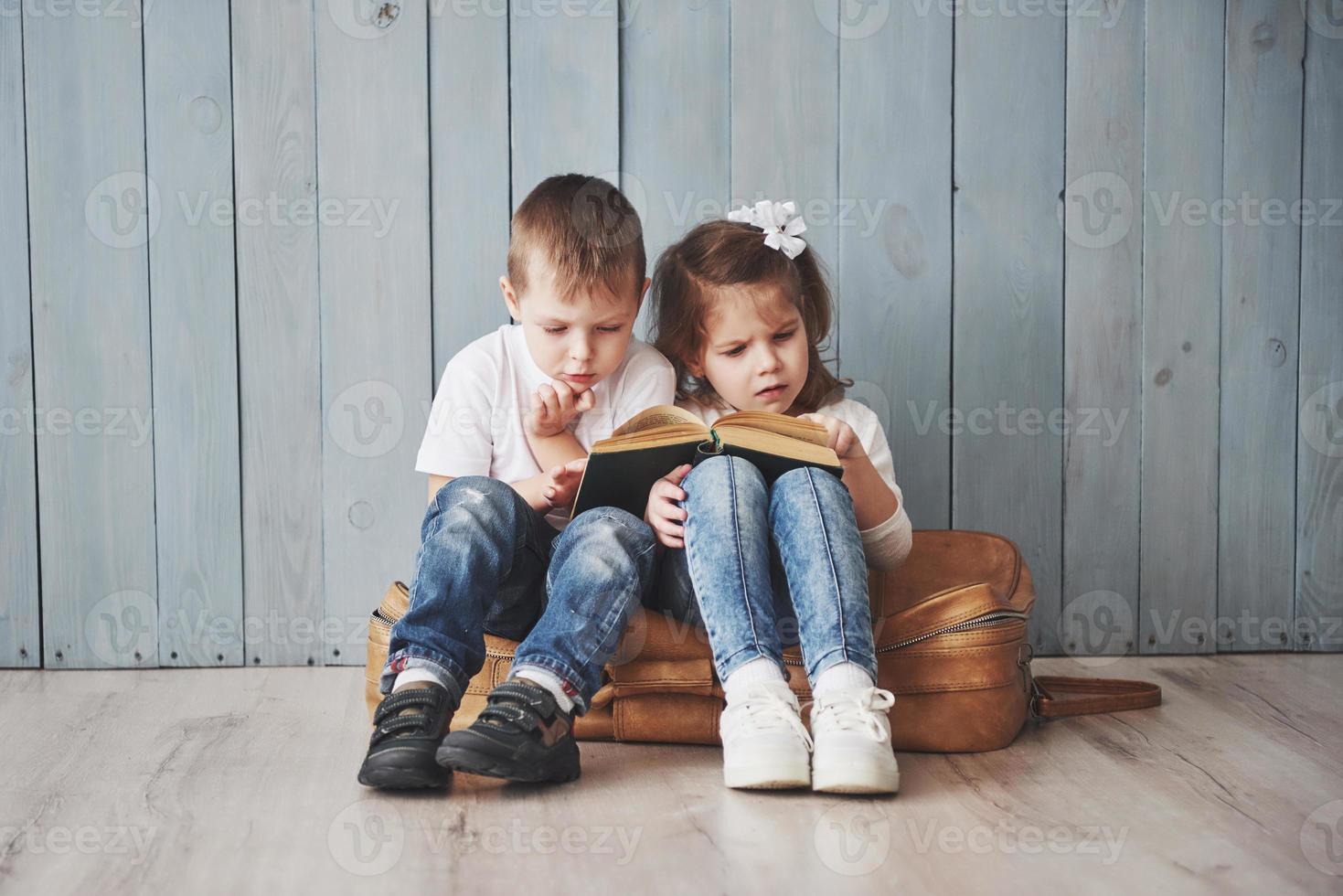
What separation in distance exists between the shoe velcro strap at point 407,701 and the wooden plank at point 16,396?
93 cm

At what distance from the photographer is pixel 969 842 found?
107 centimetres

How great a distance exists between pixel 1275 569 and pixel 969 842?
3.77 feet

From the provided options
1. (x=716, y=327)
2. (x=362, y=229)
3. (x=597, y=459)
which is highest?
(x=362, y=229)

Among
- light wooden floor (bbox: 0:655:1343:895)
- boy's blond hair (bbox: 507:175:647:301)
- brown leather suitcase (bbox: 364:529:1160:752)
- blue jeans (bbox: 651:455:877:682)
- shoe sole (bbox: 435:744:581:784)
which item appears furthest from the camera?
boy's blond hair (bbox: 507:175:647:301)

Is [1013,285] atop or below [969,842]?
atop

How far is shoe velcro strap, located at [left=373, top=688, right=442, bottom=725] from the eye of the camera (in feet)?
3.92

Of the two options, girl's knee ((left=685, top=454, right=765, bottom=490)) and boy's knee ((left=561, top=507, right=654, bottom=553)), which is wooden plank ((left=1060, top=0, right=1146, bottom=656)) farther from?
boy's knee ((left=561, top=507, right=654, bottom=553))

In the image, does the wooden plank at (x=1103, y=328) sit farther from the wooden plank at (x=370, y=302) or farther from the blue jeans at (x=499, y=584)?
the wooden plank at (x=370, y=302)

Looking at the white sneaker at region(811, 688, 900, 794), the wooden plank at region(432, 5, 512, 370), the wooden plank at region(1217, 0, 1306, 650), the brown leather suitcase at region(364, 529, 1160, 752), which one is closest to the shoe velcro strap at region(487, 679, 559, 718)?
the brown leather suitcase at region(364, 529, 1160, 752)

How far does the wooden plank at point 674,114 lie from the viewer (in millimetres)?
1803

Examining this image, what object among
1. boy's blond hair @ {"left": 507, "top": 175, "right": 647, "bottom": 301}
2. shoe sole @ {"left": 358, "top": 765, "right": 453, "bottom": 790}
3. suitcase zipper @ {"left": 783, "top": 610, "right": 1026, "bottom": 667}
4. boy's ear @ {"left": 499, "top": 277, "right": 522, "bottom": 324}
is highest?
boy's blond hair @ {"left": 507, "top": 175, "right": 647, "bottom": 301}

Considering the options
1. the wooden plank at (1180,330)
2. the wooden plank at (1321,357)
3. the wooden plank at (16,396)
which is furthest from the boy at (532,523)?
the wooden plank at (1321,357)

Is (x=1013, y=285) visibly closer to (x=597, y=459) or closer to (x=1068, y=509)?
(x=1068, y=509)

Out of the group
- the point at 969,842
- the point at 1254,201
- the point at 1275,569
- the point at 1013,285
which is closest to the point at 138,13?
the point at 1013,285
